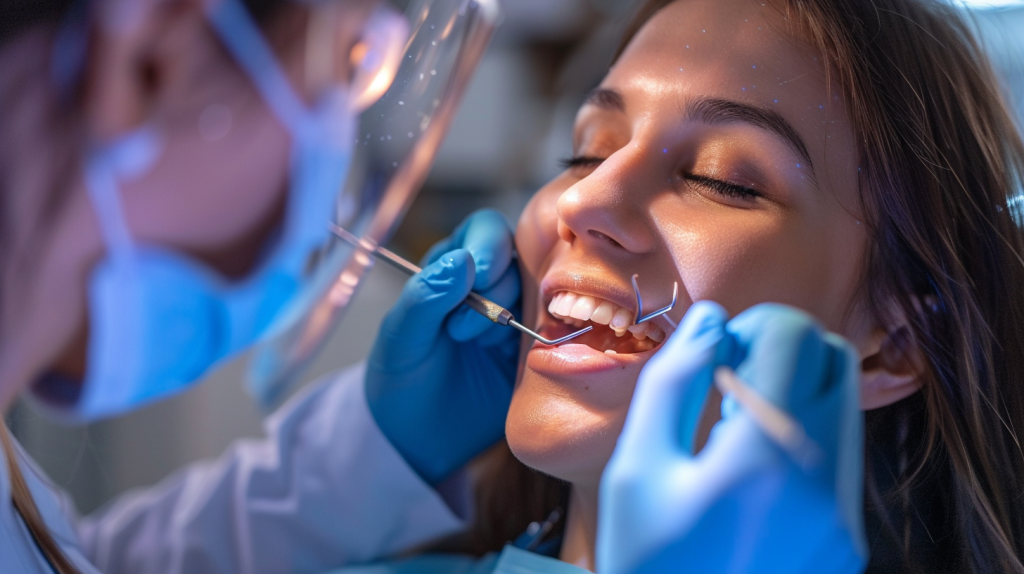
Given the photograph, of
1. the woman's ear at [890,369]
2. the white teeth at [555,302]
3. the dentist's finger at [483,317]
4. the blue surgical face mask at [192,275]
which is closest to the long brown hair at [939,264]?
the woman's ear at [890,369]

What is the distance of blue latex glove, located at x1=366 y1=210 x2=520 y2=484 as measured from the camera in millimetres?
1046

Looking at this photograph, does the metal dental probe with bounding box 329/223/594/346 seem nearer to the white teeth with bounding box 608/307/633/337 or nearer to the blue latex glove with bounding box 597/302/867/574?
the white teeth with bounding box 608/307/633/337

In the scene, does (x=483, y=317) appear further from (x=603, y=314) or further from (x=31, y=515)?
(x=31, y=515)

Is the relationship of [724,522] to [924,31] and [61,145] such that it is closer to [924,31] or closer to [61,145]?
[61,145]

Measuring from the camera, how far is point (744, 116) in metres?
0.85

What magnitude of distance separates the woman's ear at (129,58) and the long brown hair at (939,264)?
27.7 inches

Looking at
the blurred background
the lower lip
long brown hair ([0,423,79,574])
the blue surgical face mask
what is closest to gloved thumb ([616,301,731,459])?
the lower lip

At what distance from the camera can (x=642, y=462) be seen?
22.9 inches

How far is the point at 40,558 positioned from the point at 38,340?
1.01 ft

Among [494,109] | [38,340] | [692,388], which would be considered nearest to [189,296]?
[38,340]

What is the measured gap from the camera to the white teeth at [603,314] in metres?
0.83

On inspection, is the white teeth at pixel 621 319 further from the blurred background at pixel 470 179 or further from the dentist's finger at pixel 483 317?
the blurred background at pixel 470 179

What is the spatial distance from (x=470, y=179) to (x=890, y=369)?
1.65 metres

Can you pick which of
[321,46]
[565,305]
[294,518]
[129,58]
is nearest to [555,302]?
[565,305]
